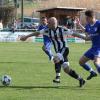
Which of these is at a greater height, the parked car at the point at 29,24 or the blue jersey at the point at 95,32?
the blue jersey at the point at 95,32

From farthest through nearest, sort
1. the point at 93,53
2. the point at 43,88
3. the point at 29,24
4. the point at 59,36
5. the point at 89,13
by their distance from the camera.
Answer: the point at 29,24 → the point at 59,36 → the point at 93,53 → the point at 43,88 → the point at 89,13

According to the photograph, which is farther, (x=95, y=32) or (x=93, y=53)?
(x=93, y=53)

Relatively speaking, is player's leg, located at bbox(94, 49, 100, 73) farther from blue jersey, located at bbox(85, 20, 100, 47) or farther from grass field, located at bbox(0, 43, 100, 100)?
grass field, located at bbox(0, 43, 100, 100)

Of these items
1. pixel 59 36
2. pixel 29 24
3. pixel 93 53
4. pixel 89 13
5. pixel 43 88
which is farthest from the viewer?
pixel 29 24

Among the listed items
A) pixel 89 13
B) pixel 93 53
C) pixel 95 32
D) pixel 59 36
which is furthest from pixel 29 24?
pixel 89 13

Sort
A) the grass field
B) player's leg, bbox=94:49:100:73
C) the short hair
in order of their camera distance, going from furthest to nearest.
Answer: player's leg, bbox=94:49:100:73 → the short hair → the grass field

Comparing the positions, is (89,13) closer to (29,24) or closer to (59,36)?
(59,36)

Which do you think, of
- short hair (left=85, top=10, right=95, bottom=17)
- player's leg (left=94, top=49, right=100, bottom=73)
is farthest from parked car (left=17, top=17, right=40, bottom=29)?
short hair (left=85, top=10, right=95, bottom=17)

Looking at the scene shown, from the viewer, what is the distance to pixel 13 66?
17656mm

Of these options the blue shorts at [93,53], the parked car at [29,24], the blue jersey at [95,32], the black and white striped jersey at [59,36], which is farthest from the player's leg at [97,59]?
the parked car at [29,24]

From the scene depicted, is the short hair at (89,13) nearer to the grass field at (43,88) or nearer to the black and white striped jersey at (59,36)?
the black and white striped jersey at (59,36)

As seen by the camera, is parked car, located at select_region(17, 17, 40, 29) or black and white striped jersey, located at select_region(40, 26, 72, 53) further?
parked car, located at select_region(17, 17, 40, 29)

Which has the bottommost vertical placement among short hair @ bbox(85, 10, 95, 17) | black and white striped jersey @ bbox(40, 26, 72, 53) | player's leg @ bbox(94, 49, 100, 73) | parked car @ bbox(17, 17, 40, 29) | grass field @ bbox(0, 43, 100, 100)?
parked car @ bbox(17, 17, 40, 29)

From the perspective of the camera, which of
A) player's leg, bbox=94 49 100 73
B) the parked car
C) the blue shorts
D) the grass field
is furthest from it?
the parked car
